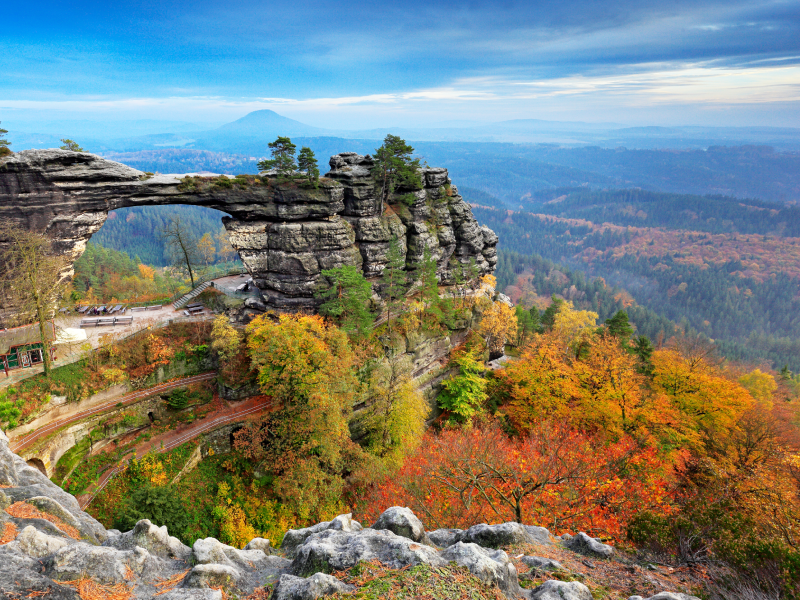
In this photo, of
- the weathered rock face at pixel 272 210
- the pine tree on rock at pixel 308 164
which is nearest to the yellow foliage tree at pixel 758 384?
the weathered rock face at pixel 272 210

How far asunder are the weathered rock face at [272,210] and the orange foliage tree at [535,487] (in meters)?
18.7

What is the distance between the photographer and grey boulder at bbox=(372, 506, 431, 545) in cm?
988

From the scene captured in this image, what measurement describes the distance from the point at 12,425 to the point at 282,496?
611 inches

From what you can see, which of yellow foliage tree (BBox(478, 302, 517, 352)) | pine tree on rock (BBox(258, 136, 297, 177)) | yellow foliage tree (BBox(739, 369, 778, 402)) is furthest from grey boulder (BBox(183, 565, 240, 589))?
yellow foliage tree (BBox(739, 369, 778, 402))

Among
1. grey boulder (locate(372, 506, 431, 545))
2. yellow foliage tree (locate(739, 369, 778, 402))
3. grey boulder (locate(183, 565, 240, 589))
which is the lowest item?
yellow foliage tree (locate(739, 369, 778, 402))

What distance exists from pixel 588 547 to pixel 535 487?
216 inches

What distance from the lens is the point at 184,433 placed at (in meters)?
27.2

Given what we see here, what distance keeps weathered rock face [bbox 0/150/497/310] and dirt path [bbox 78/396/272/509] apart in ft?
30.5

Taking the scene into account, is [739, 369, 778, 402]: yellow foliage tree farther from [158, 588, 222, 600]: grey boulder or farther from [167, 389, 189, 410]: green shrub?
[167, 389, 189, 410]: green shrub

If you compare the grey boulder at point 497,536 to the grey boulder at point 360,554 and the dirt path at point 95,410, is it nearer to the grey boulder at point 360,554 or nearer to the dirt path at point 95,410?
the grey boulder at point 360,554

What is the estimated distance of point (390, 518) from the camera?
10.1 m

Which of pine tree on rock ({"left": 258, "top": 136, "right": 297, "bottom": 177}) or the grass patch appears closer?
the grass patch

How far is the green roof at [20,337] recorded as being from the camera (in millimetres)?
24047

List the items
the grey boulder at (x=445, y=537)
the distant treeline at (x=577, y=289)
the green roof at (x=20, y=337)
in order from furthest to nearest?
1. the distant treeline at (x=577, y=289)
2. the green roof at (x=20, y=337)
3. the grey boulder at (x=445, y=537)
